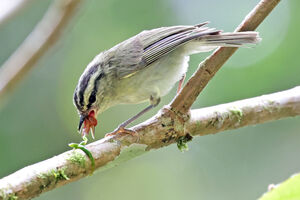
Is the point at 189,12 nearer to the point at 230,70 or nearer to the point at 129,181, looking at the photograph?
the point at 230,70

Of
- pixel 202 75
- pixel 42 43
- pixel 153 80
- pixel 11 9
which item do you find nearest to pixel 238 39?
pixel 202 75

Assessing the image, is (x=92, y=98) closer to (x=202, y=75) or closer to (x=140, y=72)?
(x=140, y=72)

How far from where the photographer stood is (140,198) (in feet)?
31.8

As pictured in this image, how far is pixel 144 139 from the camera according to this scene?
333cm

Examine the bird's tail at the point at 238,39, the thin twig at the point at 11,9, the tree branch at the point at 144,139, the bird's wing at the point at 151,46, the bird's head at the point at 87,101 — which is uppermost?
the bird's wing at the point at 151,46

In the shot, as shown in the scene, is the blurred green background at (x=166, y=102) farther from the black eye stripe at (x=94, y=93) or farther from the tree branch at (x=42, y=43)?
the tree branch at (x=42, y=43)

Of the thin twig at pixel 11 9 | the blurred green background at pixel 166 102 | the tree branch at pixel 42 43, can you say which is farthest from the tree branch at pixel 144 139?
the blurred green background at pixel 166 102

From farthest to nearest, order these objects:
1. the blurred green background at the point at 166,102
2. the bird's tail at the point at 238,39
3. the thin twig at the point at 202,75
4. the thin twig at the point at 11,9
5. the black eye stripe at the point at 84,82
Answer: the blurred green background at the point at 166,102, the black eye stripe at the point at 84,82, the bird's tail at the point at 238,39, the thin twig at the point at 202,75, the thin twig at the point at 11,9

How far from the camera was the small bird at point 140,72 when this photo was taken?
4.15 meters

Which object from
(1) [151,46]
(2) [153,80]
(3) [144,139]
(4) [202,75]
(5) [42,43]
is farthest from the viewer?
(1) [151,46]

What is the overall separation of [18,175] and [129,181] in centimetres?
714

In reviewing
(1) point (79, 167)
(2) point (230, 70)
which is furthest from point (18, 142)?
(1) point (79, 167)

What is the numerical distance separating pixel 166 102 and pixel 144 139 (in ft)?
18.2

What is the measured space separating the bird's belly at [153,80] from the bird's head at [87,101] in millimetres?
244
